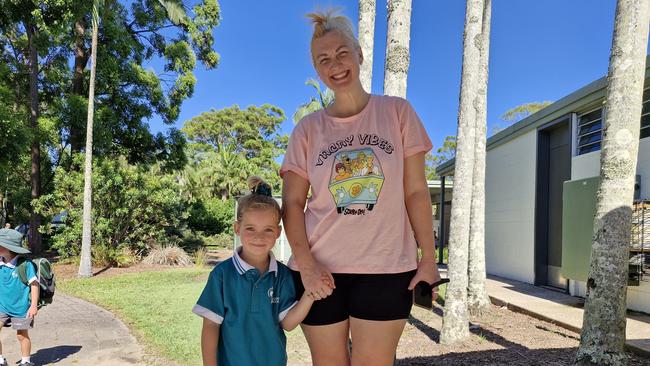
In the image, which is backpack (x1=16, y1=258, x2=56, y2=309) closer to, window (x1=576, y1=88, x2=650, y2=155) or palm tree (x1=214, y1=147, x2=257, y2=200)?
window (x1=576, y1=88, x2=650, y2=155)

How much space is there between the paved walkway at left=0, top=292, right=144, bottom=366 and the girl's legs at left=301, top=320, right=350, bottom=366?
3716 mm

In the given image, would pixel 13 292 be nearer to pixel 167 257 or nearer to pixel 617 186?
pixel 617 186

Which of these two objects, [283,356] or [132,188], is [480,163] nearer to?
[283,356]

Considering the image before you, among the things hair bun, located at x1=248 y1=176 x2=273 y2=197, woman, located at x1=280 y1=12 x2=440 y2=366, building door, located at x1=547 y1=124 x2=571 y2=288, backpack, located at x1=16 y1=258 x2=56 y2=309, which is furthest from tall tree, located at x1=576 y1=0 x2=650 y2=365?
building door, located at x1=547 y1=124 x2=571 y2=288

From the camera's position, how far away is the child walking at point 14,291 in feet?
13.4

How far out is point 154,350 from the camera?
524 cm

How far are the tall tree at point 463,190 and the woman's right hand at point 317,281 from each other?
4.19m

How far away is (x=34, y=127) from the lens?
13.6 meters

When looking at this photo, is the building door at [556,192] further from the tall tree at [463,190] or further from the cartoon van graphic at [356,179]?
the cartoon van graphic at [356,179]

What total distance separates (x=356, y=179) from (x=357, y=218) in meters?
0.15

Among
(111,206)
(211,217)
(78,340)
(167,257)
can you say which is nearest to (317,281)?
(78,340)

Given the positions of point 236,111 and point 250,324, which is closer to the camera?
point 250,324

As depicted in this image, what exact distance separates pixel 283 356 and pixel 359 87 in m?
1.18

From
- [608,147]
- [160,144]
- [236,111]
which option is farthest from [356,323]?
[236,111]
